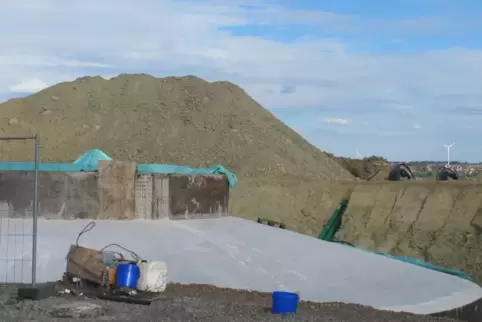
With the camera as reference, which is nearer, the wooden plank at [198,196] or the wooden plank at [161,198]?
the wooden plank at [161,198]

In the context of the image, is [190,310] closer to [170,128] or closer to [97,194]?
[97,194]

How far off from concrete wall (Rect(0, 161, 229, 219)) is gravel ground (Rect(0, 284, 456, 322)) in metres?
4.85

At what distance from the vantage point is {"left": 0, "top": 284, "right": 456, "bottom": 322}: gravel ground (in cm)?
842

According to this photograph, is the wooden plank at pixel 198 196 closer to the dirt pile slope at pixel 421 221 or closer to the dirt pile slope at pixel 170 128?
the dirt pile slope at pixel 421 221

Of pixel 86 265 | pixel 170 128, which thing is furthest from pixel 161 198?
pixel 170 128

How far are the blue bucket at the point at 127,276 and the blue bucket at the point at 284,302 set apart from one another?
202cm

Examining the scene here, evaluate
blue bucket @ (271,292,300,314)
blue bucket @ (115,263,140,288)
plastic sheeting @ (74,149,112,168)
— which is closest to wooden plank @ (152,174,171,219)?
plastic sheeting @ (74,149,112,168)

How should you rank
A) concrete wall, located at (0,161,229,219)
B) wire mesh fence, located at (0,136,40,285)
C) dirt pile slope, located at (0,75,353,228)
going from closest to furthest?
wire mesh fence, located at (0,136,40,285) < concrete wall, located at (0,161,229,219) < dirt pile slope, located at (0,75,353,228)

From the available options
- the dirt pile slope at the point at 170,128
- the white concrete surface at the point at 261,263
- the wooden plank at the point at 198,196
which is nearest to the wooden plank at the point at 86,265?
the white concrete surface at the point at 261,263

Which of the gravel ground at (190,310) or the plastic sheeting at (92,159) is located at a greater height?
the plastic sheeting at (92,159)

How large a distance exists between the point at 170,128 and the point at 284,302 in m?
29.3

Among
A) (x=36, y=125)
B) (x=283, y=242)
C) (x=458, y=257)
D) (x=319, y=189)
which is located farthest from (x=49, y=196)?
(x=36, y=125)

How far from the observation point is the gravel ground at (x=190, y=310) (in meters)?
8.42

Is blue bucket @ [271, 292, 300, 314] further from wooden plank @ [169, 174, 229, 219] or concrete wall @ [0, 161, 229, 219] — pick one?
wooden plank @ [169, 174, 229, 219]
